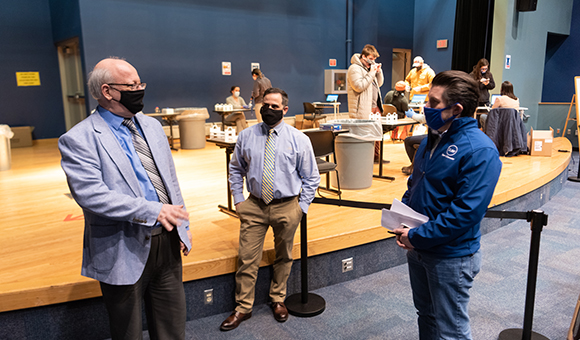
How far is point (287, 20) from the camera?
11469 mm

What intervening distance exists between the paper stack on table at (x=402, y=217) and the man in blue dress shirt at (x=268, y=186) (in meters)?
0.95

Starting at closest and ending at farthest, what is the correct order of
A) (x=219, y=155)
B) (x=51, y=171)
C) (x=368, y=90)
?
(x=368, y=90) < (x=51, y=171) < (x=219, y=155)

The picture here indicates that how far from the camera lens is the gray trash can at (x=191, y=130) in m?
8.45

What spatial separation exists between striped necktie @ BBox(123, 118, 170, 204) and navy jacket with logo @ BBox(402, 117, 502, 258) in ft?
3.44

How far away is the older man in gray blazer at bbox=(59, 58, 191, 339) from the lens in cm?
156

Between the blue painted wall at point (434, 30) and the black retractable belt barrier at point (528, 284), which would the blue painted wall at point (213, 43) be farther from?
the black retractable belt barrier at point (528, 284)

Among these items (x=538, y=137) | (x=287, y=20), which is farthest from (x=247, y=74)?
(x=538, y=137)

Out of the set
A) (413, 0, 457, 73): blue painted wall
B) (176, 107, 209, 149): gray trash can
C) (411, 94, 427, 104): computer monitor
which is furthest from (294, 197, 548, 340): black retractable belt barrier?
(413, 0, 457, 73): blue painted wall

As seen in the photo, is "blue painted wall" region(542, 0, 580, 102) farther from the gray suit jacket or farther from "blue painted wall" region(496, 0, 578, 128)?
the gray suit jacket

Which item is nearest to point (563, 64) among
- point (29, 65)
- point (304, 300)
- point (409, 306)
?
point (409, 306)

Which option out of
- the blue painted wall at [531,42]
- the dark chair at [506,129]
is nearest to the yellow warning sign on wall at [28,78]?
the dark chair at [506,129]

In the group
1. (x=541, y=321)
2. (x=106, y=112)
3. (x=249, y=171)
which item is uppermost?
(x=106, y=112)

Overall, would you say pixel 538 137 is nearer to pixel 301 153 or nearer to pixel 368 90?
pixel 368 90

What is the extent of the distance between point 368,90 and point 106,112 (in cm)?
448
